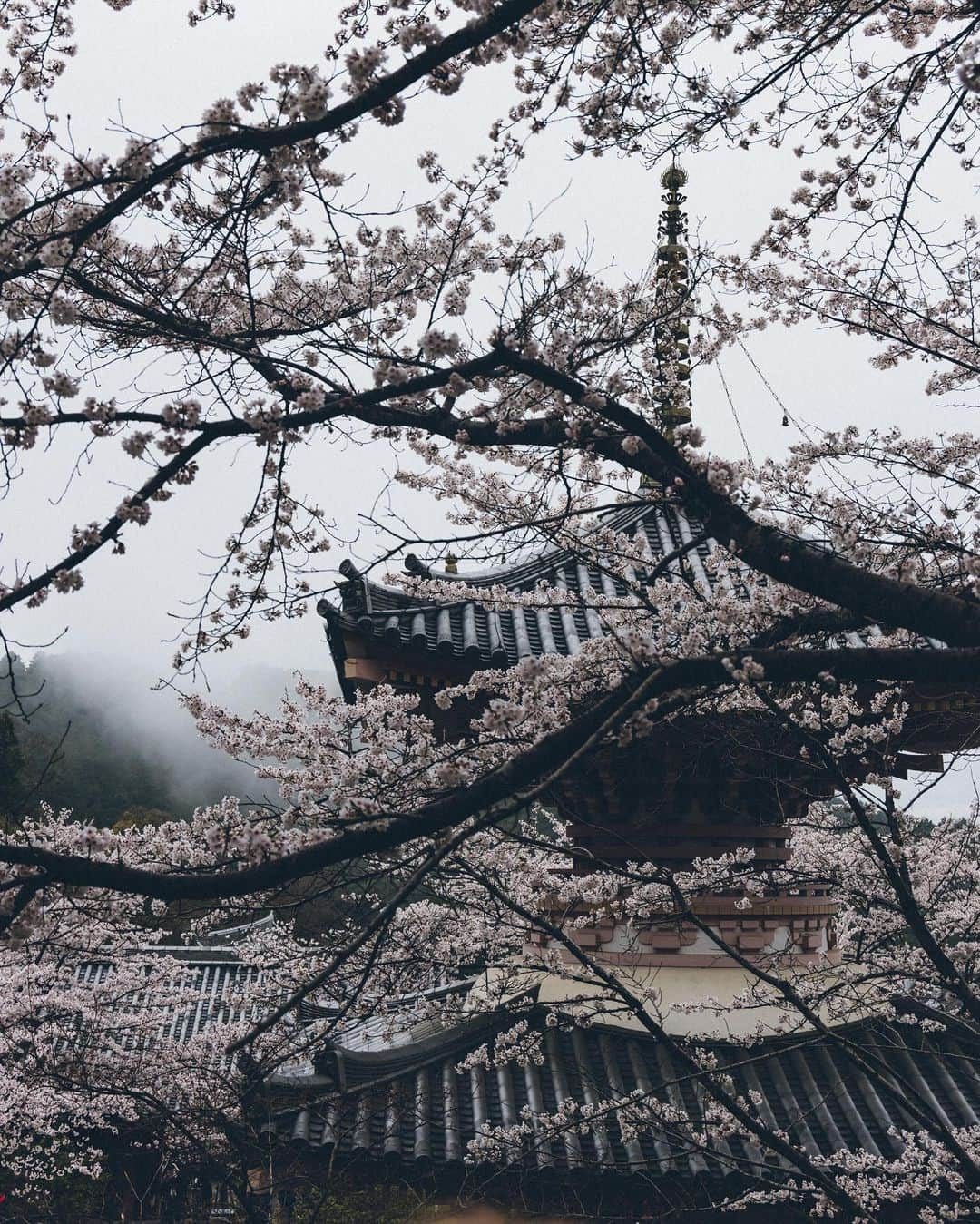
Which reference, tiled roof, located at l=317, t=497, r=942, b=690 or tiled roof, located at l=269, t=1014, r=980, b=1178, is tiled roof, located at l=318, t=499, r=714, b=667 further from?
tiled roof, located at l=269, t=1014, r=980, b=1178

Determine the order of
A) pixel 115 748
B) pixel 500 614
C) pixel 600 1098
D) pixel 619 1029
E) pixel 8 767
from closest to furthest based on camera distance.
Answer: pixel 600 1098, pixel 619 1029, pixel 500 614, pixel 8 767, pixel 115 748

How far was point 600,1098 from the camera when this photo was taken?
243 inches

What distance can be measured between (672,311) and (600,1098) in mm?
4818

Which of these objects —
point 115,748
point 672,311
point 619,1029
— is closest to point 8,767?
point 619,1029

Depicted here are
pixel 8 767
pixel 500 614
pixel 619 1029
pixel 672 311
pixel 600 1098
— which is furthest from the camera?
pixel 8 767

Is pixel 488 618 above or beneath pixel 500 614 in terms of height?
beneath

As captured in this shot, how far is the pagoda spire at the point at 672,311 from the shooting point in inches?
167

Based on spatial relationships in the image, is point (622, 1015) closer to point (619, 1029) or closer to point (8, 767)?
point (619, 1029)

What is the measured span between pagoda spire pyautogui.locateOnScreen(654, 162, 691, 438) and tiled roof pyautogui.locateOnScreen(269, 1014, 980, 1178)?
12.1 ft

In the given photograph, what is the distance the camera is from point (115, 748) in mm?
52656

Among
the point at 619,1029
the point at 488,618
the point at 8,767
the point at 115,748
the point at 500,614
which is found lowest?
the point at 619,1029

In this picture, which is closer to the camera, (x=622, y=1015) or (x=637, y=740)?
(x=637, y=740)

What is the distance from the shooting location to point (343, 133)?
9.28 feet

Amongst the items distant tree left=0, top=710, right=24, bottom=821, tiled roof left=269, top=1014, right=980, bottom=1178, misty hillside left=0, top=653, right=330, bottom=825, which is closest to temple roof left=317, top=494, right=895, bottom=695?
tiled roof left=269, top=1014, right=980, bottom=1178
